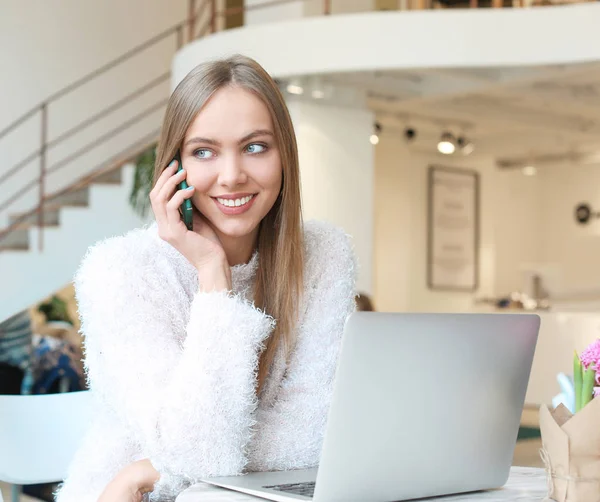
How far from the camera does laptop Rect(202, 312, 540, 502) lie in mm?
1078

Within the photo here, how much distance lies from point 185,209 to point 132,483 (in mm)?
475

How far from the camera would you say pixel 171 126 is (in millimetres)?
1576

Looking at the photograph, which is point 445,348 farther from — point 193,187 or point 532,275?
point 532,275

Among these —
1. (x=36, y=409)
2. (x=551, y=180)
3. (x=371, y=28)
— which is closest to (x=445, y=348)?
(x=36, y=409)

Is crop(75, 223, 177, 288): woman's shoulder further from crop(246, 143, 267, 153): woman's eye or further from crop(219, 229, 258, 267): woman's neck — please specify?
crop(246, 143, 267, 153): woman's eye

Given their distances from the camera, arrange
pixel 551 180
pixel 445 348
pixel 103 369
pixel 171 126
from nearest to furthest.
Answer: pixel 445 348 → pixel 103 369 → pixel 171 126 → pixel 551 180

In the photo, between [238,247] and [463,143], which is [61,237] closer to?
[463,143]

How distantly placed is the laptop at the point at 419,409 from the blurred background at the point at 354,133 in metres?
4.52

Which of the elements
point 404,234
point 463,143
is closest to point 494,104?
point 463,143

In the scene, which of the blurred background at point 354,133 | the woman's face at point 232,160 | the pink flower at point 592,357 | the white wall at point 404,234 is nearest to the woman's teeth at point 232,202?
the woman's face at point 232,160

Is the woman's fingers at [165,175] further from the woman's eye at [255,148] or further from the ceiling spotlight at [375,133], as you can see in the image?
the ceiling spotlight at [375,133]

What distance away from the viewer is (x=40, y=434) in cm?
208

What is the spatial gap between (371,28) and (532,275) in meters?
4.15

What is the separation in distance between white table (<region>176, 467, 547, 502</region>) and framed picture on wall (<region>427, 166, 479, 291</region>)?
10.8 meters
